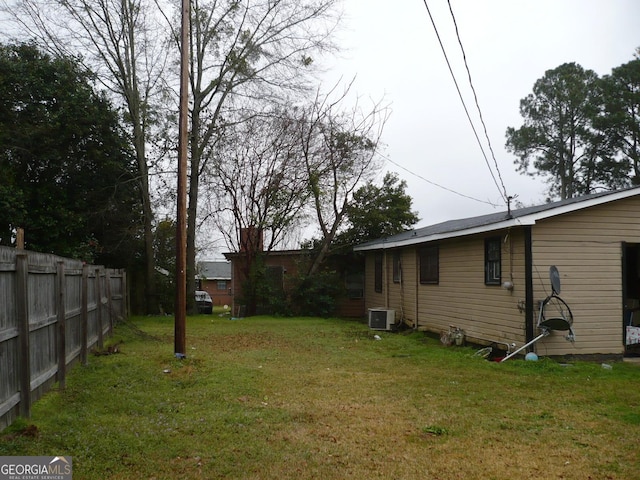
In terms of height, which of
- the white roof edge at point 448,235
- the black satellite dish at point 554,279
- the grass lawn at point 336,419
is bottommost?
the grass lawn at point 336,419

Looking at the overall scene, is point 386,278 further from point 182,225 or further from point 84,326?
point 84,326

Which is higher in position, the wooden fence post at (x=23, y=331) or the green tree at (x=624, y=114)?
the green tree at (x=624, y=114)

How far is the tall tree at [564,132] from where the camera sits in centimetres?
3138

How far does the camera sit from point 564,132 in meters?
33.2

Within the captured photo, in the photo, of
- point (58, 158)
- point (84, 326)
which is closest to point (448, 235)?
point (84, 326)

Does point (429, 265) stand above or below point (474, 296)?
above

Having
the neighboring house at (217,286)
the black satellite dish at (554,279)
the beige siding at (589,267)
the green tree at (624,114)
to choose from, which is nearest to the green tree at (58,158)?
the beige siding at (589,267)

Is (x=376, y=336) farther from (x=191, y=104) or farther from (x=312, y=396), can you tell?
(x=191, y=104)

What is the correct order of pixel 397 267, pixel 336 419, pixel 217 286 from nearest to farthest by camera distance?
pixel 336 419 < pixel 397 267 < pixel 217 286

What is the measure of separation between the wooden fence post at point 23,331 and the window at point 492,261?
8295 millimetres

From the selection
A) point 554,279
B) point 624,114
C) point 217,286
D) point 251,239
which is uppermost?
point 624,114

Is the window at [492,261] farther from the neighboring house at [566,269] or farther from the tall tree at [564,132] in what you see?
the tall tree at [564,132]

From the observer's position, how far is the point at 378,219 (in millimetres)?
21453

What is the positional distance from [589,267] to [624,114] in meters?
23.5
